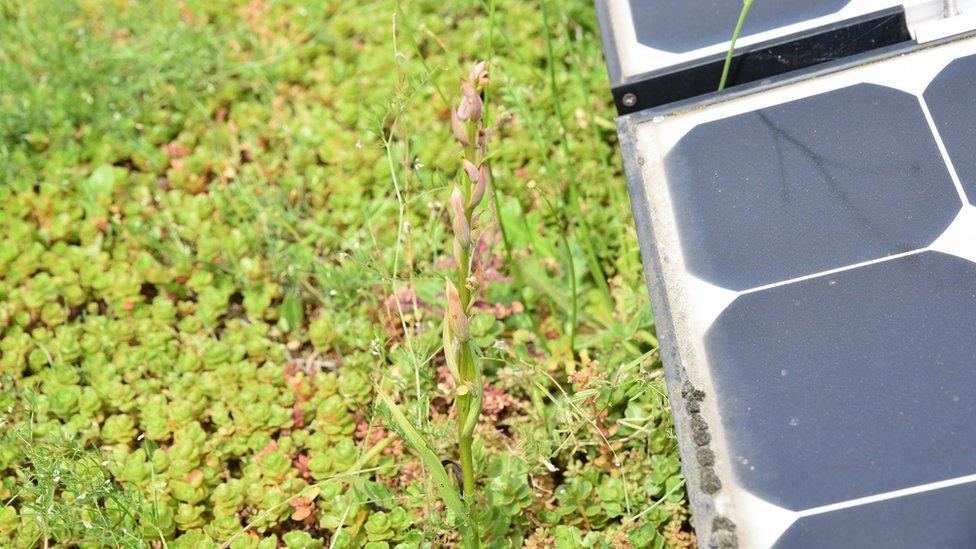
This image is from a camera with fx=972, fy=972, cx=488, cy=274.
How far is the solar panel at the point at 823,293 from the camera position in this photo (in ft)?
5.14

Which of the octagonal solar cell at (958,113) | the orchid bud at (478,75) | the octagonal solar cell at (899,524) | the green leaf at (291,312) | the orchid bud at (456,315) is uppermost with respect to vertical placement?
the orchid bud at (478,75)

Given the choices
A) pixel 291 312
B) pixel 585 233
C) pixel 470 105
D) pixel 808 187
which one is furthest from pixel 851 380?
pixel 291 312

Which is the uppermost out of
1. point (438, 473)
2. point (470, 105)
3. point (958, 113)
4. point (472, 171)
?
point (470, 105)

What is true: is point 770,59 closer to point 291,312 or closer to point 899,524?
point 899,524

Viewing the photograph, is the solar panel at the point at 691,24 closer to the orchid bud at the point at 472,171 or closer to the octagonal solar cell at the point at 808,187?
the octagonal solar cell at the point at 808,187

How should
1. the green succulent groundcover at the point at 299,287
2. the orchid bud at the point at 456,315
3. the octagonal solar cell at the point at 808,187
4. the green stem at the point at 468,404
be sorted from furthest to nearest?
the green succulent groundcover at the point at 299,287
the octagonal solar cell at the point at 808,187
the green stem at the point at 468,404
the orchid bud at the point at 456,315

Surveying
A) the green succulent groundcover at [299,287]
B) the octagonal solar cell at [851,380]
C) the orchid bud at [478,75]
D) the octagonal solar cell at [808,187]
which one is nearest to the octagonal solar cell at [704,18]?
the octagonal solar cell at [808,187]

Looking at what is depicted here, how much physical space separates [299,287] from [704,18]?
1.30m

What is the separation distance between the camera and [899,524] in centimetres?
152

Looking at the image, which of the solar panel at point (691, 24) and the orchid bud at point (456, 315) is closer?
the orchid bud at point (456, 315)

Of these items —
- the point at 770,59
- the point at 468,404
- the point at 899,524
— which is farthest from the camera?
the point at 770,59

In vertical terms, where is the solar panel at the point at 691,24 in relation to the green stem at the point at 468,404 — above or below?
above

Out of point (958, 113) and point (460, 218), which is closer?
point (460, 218)

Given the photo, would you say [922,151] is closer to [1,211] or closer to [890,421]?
[890,421]
